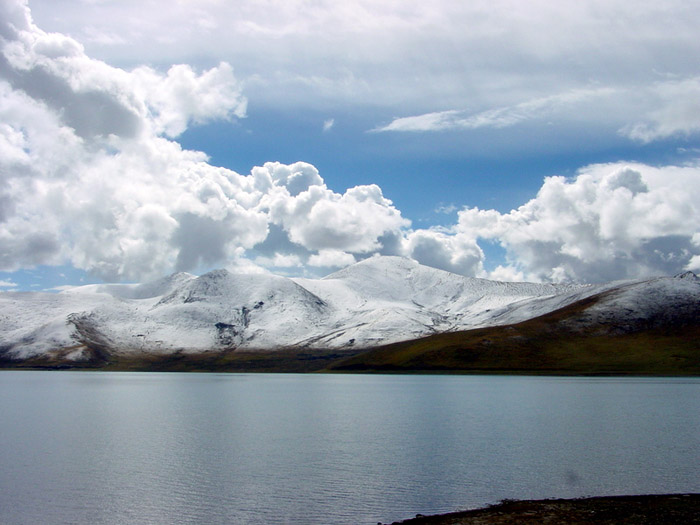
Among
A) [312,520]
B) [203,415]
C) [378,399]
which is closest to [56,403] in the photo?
[203,415]

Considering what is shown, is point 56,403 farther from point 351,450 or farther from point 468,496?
point 468,496

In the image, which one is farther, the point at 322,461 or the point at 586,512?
the point at 322,461

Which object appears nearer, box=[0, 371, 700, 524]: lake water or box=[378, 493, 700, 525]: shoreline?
box=[378, 493, 700, 525]: shoreline

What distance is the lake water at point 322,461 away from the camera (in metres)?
46.4

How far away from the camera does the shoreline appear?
129ft

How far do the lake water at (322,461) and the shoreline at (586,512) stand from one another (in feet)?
8.97

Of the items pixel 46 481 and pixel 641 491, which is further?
pixel 46 481

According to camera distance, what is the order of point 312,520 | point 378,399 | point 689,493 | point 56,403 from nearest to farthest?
point 312,520 < point 689,493 < point 56,403 < point 378,399

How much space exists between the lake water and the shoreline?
8.97 feet

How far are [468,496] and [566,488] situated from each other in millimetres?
8067

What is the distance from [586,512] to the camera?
41.5 metres

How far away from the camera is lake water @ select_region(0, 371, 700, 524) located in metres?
46.4

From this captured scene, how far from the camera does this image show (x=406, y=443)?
7394 cm

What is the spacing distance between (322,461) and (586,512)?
91.3 ft
